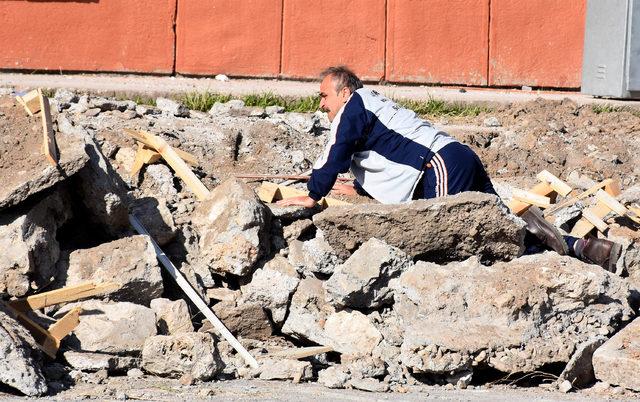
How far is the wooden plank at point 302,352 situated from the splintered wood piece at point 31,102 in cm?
212

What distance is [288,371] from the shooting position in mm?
6258

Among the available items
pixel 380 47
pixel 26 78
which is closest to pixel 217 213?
pixel 26 78

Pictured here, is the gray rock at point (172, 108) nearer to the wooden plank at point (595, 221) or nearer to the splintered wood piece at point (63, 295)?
the splintered wood piece at point (63, 295)

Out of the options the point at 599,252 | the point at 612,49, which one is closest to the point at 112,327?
the point at 599,252

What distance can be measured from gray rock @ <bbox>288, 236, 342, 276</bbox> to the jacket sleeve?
34 cm

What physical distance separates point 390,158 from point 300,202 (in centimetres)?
62

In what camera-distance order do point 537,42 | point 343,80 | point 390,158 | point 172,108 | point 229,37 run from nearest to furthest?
point 390,158
point 343,80
point 172,108
point 229,37
point 537,42

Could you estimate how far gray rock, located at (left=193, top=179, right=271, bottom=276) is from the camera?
23.2 feet

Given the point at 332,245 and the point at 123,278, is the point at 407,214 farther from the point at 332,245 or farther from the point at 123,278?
the point at 123,278

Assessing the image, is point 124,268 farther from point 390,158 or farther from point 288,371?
point 390,158

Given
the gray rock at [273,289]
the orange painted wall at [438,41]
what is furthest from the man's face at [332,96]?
the orange painted wall at [438,41]

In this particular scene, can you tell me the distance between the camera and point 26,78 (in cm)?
1090

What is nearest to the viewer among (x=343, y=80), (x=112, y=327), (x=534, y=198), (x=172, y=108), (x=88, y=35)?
(x=112, y=327)

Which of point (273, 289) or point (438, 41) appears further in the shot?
point (438, 41)
